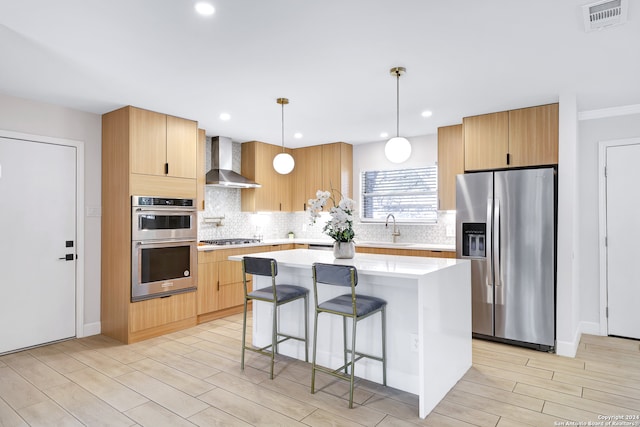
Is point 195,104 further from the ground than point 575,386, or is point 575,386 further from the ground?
point 195,104

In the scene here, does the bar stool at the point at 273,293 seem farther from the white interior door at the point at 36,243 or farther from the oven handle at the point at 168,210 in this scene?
the white interior door at the point at 36,243

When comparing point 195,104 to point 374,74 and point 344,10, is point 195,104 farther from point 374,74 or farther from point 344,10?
point 344,10

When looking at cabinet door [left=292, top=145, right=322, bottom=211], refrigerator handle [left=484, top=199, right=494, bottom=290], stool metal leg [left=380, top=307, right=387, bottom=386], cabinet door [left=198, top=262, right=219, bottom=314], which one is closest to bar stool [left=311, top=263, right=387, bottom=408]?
stool metal leg [left=380, top=307, right=387, bottom=386]

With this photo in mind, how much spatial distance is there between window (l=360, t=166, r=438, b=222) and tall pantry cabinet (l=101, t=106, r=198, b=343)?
2809mm

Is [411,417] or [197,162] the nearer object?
[411,417]

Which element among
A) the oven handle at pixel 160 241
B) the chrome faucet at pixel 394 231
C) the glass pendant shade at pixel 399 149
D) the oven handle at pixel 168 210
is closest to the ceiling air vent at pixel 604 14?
the glass pendant shade at pixel 399 149

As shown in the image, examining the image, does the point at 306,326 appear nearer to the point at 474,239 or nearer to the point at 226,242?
the point at 474,239

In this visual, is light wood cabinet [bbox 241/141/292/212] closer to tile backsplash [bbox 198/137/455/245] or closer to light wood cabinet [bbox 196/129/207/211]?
tile backsplash [bbox 198/137/455/245]

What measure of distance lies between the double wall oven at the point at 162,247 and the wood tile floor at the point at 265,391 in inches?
27.6

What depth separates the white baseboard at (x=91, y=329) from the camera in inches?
166

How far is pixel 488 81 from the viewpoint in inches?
131

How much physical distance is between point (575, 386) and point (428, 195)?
301 centimetres

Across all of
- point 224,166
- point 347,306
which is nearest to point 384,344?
point 347,306

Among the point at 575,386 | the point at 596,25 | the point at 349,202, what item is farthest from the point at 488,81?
the point at 575,386
